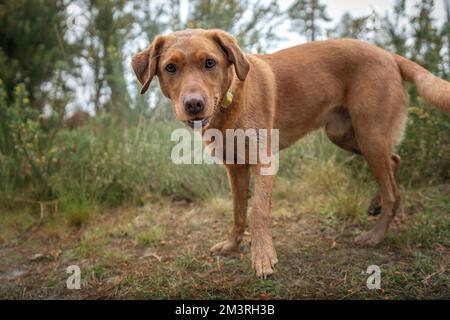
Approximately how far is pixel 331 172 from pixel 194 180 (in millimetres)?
1427

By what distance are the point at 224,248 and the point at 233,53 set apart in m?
1.47

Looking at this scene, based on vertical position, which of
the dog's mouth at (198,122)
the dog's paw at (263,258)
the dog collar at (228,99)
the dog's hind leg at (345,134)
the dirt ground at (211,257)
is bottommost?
the dirt ground at (211,257)

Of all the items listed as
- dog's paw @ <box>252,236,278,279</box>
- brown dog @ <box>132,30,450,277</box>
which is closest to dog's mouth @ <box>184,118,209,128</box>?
brown dog @ <box>132,30,450,277</box>

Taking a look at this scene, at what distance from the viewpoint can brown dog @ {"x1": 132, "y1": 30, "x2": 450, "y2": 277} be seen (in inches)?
114

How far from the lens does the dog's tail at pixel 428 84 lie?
3.13 metres

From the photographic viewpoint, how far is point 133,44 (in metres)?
6.67

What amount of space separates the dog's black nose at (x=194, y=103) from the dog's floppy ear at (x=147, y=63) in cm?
44

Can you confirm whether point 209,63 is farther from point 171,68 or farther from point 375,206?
point 375,206

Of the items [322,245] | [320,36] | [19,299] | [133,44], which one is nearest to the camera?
[19,299]

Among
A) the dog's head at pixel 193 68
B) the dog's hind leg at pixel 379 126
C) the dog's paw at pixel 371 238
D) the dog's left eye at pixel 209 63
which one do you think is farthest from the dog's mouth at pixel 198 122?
the dog's paw at pixel 371 238

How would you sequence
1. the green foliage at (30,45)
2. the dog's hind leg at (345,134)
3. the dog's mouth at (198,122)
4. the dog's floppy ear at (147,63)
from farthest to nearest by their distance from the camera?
the green foliage at (30,45) < the dog's hind leg at (345,134) < the dog's floppy ear at (147,63) < the dog's mouth at (198,122)

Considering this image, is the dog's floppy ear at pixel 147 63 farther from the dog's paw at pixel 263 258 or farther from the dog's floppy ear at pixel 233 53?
the dog's paw at pixel 263 258
